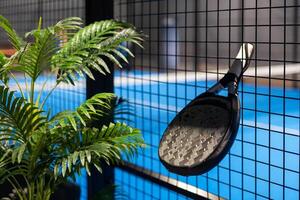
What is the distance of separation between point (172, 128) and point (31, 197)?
2.20 feet

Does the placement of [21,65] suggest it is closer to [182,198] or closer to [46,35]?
[46,35]

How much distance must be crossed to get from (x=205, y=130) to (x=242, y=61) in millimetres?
315

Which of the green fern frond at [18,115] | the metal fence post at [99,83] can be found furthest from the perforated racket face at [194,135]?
the metal fence post at [99,83]

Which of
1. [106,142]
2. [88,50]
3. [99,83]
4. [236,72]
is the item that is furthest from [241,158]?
[99,83]

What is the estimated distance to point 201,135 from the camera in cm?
177

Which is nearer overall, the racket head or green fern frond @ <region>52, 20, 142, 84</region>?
the racket head

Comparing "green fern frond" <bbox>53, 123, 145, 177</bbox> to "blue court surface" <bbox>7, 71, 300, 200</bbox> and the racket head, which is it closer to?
the racket head

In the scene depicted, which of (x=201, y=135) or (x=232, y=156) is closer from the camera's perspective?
(x=201, y=135)

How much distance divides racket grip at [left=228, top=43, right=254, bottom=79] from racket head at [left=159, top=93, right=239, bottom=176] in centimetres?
11

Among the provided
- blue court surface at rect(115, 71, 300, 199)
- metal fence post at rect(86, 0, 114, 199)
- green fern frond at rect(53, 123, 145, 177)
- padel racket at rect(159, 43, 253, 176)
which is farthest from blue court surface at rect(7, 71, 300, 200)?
green fern frond at rect(53, 123, 145, 177)

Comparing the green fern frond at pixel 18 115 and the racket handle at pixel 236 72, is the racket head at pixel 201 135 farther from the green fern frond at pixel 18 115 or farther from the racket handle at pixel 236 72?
the green fern frond at pixel 18 115

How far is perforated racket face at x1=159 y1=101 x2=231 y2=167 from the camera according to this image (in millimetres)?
1711

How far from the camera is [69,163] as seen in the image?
188 centimetres

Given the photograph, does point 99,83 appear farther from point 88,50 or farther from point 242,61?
point 242,61
